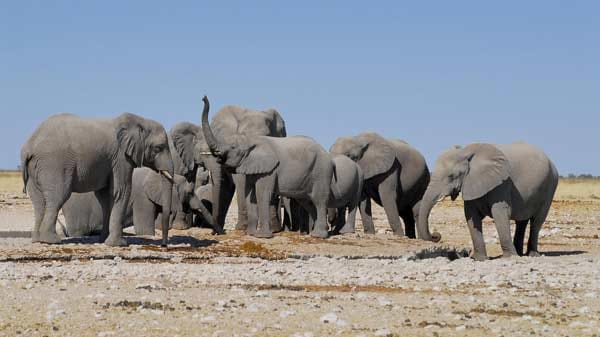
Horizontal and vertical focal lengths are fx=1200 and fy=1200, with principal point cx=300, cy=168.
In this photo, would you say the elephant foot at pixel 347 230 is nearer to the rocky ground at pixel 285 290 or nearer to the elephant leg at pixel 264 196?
the rocky ground at pixel 285 290

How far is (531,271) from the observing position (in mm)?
16469

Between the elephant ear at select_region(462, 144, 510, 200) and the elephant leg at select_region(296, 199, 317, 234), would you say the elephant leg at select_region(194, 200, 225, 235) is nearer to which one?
the elephant leg at select_region(296, 199, 317, 234)

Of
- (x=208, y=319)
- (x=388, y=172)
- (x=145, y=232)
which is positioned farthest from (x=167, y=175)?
(x=208, y=319)

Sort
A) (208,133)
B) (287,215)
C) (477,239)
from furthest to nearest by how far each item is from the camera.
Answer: (287,215), (208,133), (477,239)

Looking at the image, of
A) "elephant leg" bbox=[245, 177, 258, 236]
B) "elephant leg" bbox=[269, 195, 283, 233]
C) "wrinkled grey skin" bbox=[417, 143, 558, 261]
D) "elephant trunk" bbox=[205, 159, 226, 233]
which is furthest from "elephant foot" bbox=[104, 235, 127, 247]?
"elephant trunk" bbox=[205, 159, 226, 233]

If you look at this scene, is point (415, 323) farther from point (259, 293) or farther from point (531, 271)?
point (531, 271)

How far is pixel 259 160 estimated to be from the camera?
72.8 ft

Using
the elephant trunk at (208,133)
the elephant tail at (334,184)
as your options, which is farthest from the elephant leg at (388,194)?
the elephant trunk at (208,133)

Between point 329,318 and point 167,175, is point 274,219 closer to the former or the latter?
point 167,175

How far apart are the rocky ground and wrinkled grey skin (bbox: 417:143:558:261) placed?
0.64m

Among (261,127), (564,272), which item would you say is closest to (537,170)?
(564,272)

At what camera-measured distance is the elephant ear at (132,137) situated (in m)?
19.9

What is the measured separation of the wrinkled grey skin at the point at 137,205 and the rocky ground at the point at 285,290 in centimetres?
203

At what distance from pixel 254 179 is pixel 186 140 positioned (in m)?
4.48
